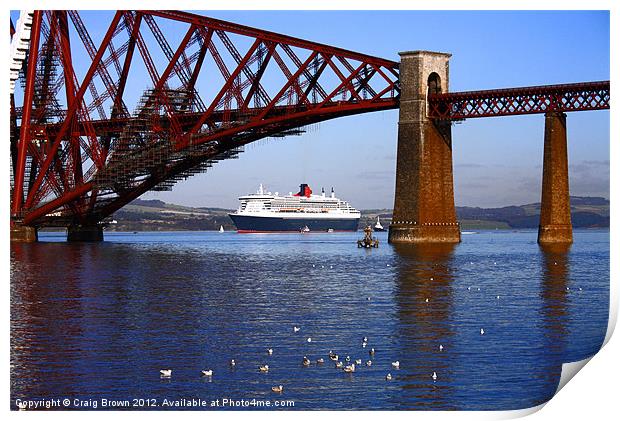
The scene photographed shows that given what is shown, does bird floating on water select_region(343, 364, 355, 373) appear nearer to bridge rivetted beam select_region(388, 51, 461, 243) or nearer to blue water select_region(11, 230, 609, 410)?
blue water select_region(11, 230, 609, 410)

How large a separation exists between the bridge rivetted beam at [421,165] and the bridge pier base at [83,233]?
31381 mm

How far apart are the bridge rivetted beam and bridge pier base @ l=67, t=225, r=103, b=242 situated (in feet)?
103

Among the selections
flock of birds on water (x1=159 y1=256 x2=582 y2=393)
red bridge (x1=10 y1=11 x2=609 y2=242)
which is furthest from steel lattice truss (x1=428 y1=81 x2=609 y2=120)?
flock of birds on water (x1=159 y1=256 x2=582 y2=393)

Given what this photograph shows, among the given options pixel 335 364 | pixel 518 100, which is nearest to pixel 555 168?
pixel 518 100

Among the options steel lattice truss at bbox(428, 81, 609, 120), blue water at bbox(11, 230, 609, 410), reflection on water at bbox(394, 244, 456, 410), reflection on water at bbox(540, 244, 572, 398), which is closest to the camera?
reflection on water at bbox(394, 244, 456, 410)

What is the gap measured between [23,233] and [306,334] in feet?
229

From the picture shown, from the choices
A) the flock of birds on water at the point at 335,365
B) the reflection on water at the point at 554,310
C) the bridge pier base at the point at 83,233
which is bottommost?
the flock of birds on water at the point at 335,365

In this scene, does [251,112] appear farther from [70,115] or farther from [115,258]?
[115,258]

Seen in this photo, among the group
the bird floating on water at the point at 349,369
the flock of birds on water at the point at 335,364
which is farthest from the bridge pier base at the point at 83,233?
the bird floating on water at the point at 349,369

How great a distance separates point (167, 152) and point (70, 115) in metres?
10.1

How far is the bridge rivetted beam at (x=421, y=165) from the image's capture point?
93.7m

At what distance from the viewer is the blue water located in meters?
23.0

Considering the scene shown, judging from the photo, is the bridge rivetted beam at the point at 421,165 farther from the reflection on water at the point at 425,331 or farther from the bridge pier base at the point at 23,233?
the bridge pier base at the point at 23,233

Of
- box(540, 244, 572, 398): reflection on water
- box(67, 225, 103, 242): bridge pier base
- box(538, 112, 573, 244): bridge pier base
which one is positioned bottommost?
box(540, 244, 572, 398): reflection on water
